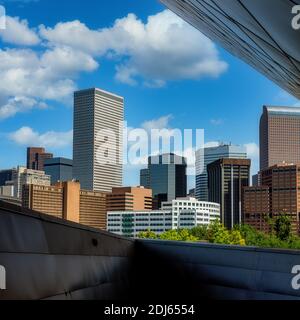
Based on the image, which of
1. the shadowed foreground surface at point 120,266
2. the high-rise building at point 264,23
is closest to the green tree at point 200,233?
the high-rise building at point 264,23

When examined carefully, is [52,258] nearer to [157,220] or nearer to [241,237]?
[241,237]

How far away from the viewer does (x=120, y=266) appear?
9.65 metres

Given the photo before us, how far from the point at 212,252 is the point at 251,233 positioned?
300ft

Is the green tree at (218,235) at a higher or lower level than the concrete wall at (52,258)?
lower

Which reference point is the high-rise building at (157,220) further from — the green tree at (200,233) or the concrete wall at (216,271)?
the concrete wall at (216,271)

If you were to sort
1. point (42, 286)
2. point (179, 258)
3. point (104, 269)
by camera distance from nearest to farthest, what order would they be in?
point (42, 286) < point (104, 269) < point (179, 258)

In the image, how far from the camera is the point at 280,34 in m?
9.84

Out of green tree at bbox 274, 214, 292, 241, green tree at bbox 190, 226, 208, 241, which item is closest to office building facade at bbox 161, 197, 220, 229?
green tree at bbox 190, 226, 208, 241

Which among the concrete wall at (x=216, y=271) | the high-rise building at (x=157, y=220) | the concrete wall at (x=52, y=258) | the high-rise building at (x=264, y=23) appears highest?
the high-rise building at (x=264, y=23)

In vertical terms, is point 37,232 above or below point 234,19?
below

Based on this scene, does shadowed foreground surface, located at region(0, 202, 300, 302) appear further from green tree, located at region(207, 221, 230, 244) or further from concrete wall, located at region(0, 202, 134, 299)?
green tree, located at region(207, 221, 230, 244)

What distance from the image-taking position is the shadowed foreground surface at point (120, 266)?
5035 millimetres

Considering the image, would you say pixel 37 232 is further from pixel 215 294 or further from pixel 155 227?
pixel 155 227

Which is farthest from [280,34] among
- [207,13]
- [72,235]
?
[72,235]
